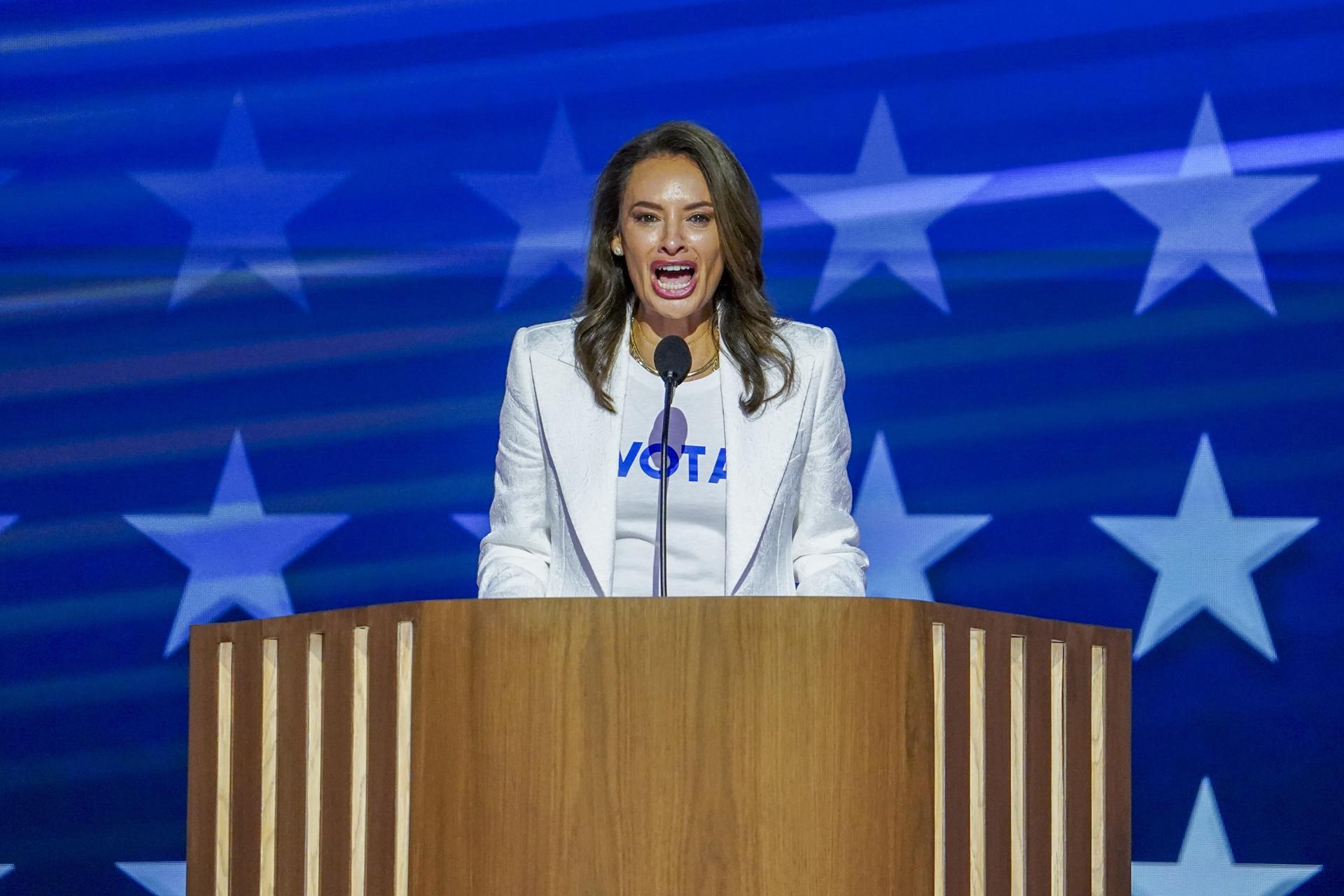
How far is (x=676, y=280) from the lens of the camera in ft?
8.11

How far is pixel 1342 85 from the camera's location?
332 cm

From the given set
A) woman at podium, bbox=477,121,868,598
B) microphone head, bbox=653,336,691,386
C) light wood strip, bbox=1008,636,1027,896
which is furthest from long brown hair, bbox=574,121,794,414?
light wood strip, bbox=1008,636,1027,896

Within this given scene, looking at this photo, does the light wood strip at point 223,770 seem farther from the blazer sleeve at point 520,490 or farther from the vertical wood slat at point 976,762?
the vertical wood slat at point 976,762

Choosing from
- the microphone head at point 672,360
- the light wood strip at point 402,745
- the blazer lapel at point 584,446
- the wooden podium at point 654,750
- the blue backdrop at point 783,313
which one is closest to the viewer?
the wooden podium at point 654,750

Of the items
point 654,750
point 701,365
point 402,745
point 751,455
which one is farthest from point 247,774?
point 701,365

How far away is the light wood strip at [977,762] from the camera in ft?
5.97

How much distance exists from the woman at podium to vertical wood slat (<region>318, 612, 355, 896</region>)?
458 mm

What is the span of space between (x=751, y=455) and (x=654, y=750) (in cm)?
81

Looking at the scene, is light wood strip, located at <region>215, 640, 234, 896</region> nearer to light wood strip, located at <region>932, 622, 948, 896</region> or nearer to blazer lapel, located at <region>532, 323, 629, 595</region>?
blazer lapel, located at <region>532, 323, 629, 595</region>

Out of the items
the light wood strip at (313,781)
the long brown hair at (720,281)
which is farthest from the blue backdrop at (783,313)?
the light wood strip at (313,781)

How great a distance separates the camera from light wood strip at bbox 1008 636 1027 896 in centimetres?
188

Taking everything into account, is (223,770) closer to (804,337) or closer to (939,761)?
(939,761)

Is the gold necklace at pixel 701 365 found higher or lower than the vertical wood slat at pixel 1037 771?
higher

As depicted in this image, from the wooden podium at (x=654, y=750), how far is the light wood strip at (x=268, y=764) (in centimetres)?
3
